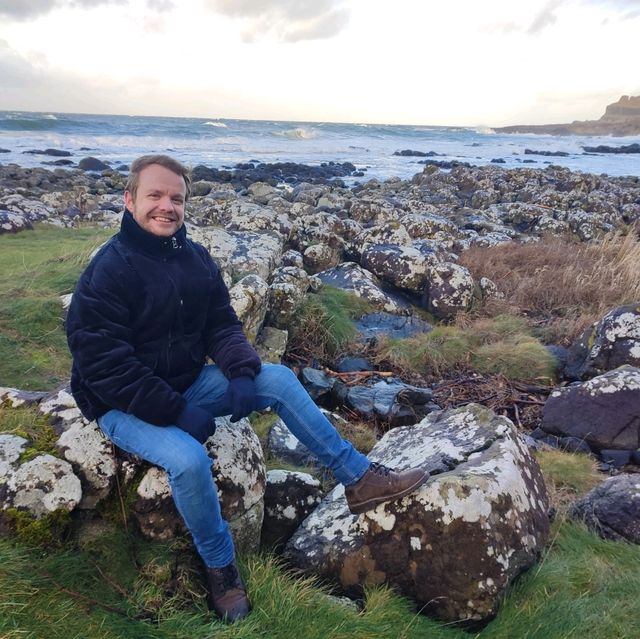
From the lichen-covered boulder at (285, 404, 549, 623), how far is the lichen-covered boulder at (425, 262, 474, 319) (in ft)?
19.7

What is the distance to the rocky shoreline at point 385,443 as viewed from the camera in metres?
2.95

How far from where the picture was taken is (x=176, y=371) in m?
3.28

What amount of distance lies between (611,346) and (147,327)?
6.32 metres

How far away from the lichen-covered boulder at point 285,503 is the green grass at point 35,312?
2555 mm

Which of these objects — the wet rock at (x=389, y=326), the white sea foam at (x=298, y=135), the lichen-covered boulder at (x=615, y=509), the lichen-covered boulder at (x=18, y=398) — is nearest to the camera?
the lichen-covered boulder at (x=18, y=398)

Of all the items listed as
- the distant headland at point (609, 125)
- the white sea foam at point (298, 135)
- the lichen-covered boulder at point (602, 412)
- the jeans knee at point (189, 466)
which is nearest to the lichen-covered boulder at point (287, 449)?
the jeans knee at point (189, 466)

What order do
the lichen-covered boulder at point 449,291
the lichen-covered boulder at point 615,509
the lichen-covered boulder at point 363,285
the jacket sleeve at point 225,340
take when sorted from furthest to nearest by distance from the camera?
the lichen-covered boulder at point 449,291 < the lichen-covered boulder at point 363,285 < the lichen-covered boulder at point 615,509 < the jacket sleeve at point 225,340

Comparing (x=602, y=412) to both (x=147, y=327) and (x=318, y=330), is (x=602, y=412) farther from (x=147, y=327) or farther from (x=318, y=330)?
(x=147, y=327)

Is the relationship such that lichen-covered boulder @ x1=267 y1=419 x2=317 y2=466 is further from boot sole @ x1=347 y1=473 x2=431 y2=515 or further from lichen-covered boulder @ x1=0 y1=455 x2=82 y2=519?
lichen-covered boulder @ x1=0 y1=455 x2=82 y2=519

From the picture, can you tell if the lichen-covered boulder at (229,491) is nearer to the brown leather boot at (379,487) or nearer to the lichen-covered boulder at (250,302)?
the brown leather boot at (379,487)

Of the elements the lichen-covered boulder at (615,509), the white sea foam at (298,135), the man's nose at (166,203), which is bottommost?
the lichen-covered boulder at (615,509)

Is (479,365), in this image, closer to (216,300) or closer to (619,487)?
(619,487)

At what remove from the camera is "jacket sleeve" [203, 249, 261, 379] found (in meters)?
3.24

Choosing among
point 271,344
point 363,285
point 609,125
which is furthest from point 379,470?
point 609,125
